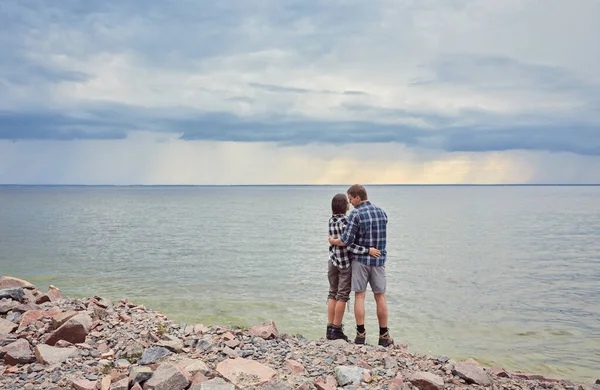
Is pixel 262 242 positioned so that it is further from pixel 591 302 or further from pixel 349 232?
pixel 349 232

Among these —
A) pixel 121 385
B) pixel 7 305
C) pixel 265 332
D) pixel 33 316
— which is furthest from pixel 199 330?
pixel 7 305

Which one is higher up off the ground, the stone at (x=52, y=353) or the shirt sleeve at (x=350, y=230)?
the shirt sleeve at (x=350, y=230)

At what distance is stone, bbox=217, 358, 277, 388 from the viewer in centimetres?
668

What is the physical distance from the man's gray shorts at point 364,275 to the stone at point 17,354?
5.42 m

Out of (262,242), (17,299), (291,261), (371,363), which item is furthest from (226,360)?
(262,242)

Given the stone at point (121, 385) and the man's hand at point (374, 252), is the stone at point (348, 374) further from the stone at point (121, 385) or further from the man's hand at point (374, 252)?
the stone at point (121, 385)

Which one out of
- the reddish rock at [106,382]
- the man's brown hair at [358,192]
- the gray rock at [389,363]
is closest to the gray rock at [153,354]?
the reddish rock at [106,382]

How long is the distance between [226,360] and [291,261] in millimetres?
18106

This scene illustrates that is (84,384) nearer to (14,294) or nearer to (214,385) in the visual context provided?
(214,385)

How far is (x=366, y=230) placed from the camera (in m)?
9.27

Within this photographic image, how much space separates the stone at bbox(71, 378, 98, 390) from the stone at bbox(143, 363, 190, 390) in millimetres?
756

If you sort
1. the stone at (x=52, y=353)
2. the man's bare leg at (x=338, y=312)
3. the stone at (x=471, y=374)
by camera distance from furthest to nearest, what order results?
the man's bare leg at (x=338, y=312)
the stone at (x=52, y=353)
the stone at (x=471, y=374)

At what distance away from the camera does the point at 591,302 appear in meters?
16.9

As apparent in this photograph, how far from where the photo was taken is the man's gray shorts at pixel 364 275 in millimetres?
9383
